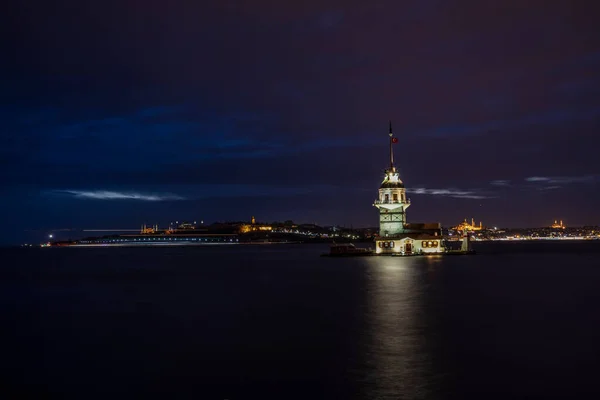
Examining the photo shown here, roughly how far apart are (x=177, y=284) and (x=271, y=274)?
36.4 ft

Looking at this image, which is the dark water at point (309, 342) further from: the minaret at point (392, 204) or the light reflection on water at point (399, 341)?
the minaret at point (392, 204)

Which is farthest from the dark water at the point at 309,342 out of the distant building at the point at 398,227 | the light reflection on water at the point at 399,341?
the distant building at the point at 398,227

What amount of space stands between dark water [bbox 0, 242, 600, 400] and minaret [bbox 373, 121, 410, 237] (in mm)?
30435

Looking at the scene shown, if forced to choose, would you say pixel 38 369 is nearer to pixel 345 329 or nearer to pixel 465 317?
pixel 345 329

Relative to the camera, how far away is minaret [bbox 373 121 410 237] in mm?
70438

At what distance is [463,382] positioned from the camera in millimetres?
15797

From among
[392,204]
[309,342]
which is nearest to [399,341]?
[309,342]

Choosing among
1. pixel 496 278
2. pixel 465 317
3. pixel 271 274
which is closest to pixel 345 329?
pixel 465 317

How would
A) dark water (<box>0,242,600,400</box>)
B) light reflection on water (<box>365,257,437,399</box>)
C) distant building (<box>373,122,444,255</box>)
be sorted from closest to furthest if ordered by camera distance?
light reflection on water (<box>365,257,437,399</box>)
dark water (<box>0,242,600,400</box>)
distant building (<box>373,122,444,255</box>)

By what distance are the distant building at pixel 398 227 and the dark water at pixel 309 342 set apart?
29713mm

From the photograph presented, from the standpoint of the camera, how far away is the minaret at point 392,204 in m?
70.4

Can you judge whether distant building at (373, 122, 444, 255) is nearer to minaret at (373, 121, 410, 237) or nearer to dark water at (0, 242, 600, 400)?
minaret at (373, 121, 410, 237)

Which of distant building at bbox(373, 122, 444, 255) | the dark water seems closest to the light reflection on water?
the dark water

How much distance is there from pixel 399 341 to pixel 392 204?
49.9 metres
